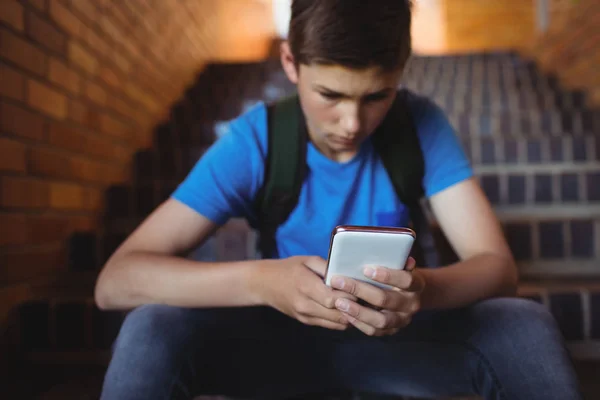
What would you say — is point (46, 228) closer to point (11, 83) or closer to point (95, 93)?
point (11, 83)

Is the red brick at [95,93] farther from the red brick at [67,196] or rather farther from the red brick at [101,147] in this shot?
the red brick at [67,196]

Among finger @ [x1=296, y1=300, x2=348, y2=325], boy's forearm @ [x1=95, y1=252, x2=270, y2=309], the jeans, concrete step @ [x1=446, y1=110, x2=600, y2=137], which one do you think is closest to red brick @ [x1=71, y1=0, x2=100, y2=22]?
boy's forearm @ [x1=95, y1=252, x2=270, y2=309]

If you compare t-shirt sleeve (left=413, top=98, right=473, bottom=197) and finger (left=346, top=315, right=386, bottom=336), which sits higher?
t-shirt sleeve (left=413, top=98, right=473, bottom=197)

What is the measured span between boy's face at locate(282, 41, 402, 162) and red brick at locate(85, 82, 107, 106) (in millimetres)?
1180

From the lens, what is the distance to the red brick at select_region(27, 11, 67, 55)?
4.29 ft

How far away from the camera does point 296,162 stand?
31.7 inches

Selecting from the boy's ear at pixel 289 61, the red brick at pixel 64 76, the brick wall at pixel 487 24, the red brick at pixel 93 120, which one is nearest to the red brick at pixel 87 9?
the red brick at pixel 64 76

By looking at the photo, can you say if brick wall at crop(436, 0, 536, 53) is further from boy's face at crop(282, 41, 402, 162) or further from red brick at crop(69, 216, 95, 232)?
boy's face at crop(282, 41, 402, 162)

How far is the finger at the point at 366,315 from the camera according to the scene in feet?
1.75

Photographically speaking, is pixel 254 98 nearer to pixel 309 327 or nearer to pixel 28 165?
pixel 28 165

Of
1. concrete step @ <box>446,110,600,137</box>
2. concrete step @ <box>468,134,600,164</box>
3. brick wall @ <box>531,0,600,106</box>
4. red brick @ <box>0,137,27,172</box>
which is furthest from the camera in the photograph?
brick wall @ <box>531,0,600,106</box>

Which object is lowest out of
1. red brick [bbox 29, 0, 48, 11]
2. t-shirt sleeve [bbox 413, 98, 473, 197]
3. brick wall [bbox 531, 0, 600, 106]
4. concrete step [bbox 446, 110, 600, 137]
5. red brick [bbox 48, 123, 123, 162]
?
t-shirt sleeve [bbox 413, 98, 473, 197]

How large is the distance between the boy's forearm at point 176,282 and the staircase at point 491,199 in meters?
0.57

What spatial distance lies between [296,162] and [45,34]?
42.7 inches
